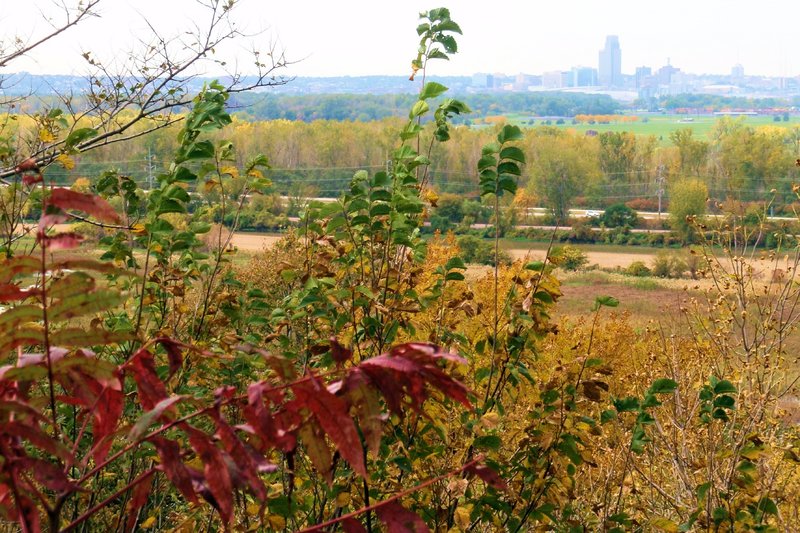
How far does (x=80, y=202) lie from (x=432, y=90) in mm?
1853

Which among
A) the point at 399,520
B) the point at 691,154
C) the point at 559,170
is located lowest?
the point at 559,170

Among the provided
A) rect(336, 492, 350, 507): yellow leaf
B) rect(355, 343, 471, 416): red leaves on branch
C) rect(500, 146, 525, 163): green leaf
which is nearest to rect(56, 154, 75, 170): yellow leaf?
rect(500, 146, 525, 163): green leaf

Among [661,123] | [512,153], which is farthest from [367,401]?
[661,123]

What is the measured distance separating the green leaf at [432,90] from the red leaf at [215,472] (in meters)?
1.83

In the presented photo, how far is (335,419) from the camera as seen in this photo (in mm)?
846

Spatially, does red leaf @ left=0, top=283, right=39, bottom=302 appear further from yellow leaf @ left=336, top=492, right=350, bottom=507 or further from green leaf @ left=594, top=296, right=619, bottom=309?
green leaf @ left=594, top=296, right=619, bottom=309

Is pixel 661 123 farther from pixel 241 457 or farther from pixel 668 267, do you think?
pixel 241 457

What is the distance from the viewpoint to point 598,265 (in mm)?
48469

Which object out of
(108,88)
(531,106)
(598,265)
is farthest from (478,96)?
(108,88)

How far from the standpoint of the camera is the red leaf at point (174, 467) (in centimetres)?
86

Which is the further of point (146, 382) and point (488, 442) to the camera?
point (488, 442)

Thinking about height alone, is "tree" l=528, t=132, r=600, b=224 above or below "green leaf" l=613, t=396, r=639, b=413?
below

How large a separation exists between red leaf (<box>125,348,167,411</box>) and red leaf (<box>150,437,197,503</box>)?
0.44 feet

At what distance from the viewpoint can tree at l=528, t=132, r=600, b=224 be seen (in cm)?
6969
